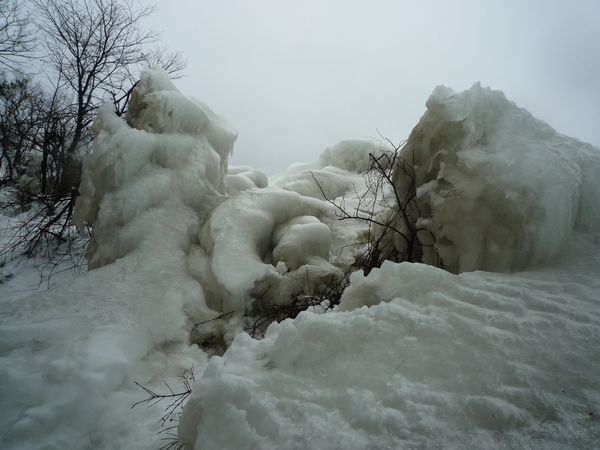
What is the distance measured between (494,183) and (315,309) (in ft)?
5.72

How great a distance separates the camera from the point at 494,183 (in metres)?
A: 2.69

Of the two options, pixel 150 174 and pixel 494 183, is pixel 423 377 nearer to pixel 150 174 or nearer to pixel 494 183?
pixel 494 183

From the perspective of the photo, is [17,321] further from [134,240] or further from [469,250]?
[469,250]

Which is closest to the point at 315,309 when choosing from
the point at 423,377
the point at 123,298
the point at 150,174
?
the point at 423,377

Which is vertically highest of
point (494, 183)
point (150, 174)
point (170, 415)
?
point (494, 183)

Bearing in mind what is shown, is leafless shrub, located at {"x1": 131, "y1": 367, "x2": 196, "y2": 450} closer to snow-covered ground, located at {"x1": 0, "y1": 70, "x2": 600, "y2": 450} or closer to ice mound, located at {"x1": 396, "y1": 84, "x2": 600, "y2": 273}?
snow-covered ground, located at {"x1": 0, "y1": 70, "x2": 600, "y2": 450}

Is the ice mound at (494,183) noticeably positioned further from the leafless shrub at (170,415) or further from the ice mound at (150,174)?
the ice mound at (150,174)

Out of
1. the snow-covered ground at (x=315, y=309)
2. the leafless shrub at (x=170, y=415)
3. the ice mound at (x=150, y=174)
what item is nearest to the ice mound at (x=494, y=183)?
the snow-covered ground at (x=315, y=309)

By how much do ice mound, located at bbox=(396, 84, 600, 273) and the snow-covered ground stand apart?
0.01 metres

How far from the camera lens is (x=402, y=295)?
1.95 meters

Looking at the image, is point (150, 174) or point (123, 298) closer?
point (123, 298)

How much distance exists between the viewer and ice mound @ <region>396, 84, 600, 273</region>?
2379 millimetres

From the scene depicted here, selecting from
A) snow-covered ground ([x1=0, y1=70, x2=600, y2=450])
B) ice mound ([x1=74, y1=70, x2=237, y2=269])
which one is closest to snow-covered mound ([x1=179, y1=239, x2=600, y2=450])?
snow-covered ground ([x1=0, y1=70, x2=600, y2=450])

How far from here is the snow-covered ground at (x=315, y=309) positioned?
1.31 m
